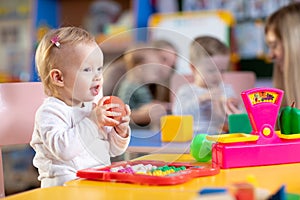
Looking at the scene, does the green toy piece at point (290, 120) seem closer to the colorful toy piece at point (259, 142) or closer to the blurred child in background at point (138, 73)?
the colorful toy piece at point (259, 142)

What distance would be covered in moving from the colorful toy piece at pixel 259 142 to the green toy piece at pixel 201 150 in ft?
0.11

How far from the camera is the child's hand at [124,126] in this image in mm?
1059

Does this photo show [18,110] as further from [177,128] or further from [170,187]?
[170,187]

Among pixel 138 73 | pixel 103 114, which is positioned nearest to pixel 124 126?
pixel 103 114

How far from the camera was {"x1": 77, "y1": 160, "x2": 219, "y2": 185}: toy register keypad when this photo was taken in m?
0.93

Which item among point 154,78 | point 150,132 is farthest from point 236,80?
point 154,78

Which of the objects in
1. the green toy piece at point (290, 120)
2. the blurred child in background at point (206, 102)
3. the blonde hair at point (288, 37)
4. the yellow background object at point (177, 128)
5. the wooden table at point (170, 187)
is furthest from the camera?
the blonde hair at point (288, 37)

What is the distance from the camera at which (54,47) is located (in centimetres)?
113

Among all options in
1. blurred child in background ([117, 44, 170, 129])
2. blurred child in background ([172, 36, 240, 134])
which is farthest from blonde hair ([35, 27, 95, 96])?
blurred child in background ([172, 36, 240, 134])

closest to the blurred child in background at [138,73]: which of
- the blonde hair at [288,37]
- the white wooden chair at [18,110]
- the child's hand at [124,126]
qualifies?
the child's hand at [124,126]

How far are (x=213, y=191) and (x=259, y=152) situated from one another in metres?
0.45

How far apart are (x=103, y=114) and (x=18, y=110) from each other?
1.19 feet

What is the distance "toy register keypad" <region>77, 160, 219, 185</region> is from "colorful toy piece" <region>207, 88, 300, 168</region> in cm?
6

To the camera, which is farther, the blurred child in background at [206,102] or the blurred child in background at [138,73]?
the blurred child in background at [206,102]
